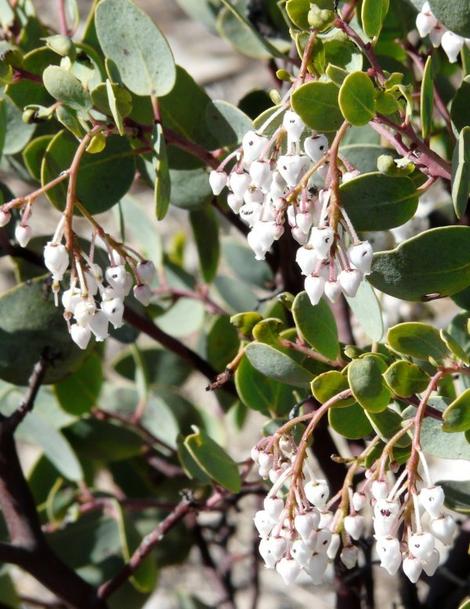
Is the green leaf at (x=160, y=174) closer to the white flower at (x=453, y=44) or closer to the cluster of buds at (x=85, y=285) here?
the cluster of buds at (x=85, y=285)

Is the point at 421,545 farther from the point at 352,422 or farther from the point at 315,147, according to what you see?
the point at 315,147

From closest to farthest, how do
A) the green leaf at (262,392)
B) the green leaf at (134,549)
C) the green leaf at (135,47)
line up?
the green leaf at (135,47)
the green leaf at (262,392)
the green leaf at (134,549)

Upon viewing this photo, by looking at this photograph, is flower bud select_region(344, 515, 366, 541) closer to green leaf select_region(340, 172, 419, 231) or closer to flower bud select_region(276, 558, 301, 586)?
flower bud select_region(276, 558, 301, 586)

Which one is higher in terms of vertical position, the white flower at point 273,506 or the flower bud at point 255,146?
the flower bud at point 255,146

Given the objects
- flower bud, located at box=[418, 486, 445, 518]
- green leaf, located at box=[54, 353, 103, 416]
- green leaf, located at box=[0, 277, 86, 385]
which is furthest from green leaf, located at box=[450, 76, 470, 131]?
green leaf, located at box=[54, 353, 103, 416]

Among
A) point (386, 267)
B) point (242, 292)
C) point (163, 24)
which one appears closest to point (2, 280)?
point (163, 24)

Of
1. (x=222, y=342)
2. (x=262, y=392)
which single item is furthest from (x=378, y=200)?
(x=222, y=342)

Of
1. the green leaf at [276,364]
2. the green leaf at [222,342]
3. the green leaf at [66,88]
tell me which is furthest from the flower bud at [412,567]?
the green leaf at [222,342]
